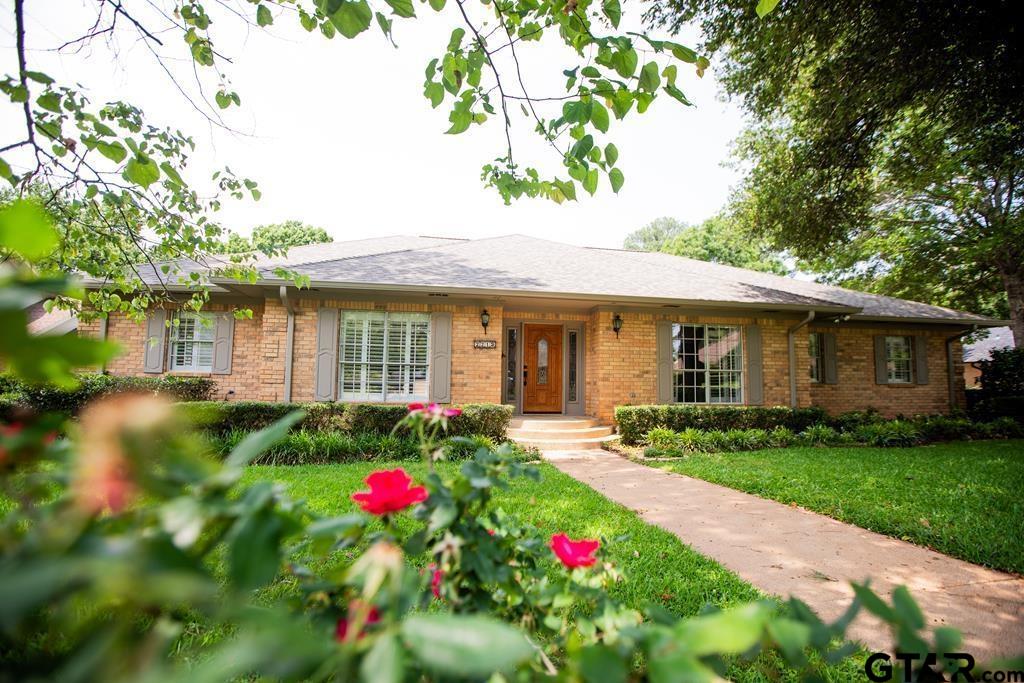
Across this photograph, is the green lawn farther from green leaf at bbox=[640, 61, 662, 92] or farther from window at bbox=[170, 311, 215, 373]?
window at bbox=[170, 311, 215, 373]

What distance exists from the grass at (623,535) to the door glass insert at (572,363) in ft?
16.1

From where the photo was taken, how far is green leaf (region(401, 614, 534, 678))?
43 cm

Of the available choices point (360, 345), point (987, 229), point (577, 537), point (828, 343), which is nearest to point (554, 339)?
point (360, 345)

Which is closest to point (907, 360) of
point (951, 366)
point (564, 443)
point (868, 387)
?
point (951, 366)

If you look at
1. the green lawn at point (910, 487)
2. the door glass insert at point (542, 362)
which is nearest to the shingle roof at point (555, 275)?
the door glass insert at point (542, 362)

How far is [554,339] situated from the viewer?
11.5 m

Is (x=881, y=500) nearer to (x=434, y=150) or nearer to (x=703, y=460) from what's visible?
(x=703, y=460)

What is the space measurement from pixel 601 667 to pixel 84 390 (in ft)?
35.1

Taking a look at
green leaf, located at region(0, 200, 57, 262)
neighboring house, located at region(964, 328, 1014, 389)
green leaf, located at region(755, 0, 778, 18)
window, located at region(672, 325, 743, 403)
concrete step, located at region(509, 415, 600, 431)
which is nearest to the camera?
green leaf, located at region(0, 200, 57, 262)

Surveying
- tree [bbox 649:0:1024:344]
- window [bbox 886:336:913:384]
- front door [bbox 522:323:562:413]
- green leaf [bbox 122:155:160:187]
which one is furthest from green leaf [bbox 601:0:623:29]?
window [bbox 886:336:913:384]

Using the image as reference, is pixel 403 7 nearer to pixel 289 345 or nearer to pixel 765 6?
pixel 765 6

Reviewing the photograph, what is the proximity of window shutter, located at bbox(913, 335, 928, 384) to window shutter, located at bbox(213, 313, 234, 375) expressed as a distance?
17.2 metres

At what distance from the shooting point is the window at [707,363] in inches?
408

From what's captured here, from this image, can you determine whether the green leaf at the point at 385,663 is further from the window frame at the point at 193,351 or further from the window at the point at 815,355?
the window at the point at 815,355
